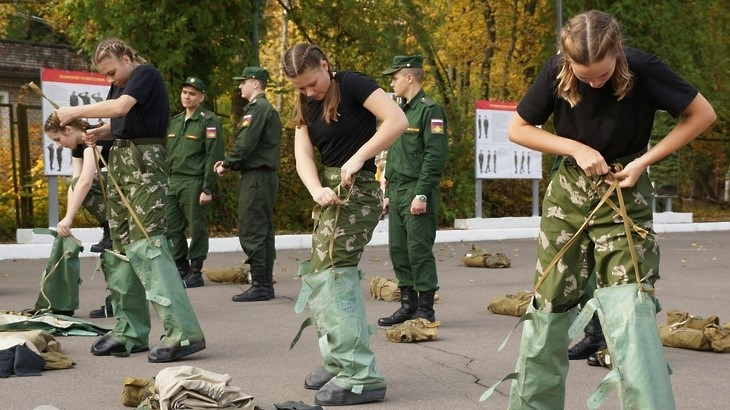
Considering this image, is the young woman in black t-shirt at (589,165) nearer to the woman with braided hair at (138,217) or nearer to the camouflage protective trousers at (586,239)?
the camouflage protective trousers at (586,239)

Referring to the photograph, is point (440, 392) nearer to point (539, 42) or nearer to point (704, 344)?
point (704, 344)

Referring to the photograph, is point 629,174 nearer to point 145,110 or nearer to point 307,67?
point 307,67

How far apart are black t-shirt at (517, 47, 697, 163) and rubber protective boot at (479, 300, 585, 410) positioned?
0.70m

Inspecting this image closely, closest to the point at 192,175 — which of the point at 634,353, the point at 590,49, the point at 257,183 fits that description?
the point at 257,183

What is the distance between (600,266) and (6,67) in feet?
99.0

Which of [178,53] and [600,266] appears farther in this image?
[178,53]

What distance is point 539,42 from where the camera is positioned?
2770cm

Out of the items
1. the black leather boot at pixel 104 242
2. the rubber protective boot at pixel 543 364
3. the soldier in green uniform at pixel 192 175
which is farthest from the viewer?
the black leather boot at pixel 104 242

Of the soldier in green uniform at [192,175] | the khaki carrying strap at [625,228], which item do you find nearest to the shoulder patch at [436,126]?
the soldier in green uniform at [192,175]

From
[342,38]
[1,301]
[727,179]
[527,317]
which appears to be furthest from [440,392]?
[727,179]

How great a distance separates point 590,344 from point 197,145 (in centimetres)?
553

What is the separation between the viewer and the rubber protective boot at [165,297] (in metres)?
6.43

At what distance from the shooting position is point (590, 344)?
6.71m

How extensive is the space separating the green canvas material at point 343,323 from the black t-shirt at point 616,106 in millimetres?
1393
